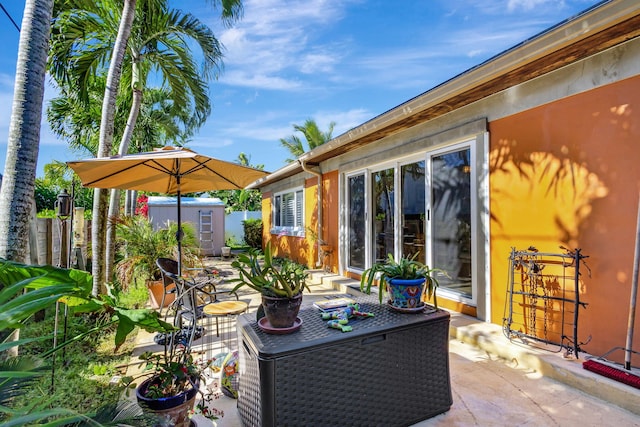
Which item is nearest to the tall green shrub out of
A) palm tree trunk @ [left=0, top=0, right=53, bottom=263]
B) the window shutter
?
the window shutter

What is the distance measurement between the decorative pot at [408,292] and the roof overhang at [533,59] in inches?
85.9

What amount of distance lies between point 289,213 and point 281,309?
8532 millimetres

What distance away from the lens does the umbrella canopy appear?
10.7 feet

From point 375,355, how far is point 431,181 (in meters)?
3.13

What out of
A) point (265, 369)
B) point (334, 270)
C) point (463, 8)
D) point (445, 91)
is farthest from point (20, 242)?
point (463, 8)

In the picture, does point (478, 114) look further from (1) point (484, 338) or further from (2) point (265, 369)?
(2) point (265, 369)

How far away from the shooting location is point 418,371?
2107 millimetres

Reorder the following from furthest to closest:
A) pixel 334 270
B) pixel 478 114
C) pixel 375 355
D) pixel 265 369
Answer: pixel 334 270
pixel 478 114
pixel 375 355
pixel 265 369

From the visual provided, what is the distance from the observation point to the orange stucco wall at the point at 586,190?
2623 mm

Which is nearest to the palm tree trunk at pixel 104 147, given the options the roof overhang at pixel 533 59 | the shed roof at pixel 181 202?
the roof overhang at pixel 533 59

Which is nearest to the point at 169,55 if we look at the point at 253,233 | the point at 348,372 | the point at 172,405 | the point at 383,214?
the point at 383,214

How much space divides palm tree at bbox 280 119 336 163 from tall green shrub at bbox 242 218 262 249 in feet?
13.4

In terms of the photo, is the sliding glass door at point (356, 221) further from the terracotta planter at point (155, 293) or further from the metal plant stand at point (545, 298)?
the terracotta planter at point (155, 293)

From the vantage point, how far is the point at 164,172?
164 inches
